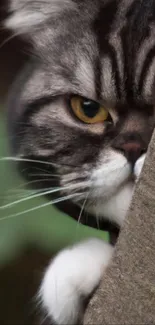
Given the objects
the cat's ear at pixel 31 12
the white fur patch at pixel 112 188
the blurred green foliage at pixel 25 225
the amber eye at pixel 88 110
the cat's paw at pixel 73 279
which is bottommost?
the cat's paw at pixel 73 279

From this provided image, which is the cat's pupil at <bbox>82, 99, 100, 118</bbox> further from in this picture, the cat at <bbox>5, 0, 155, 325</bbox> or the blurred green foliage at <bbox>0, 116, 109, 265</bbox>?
the blurred green foliage at <bbox>0, 116, 109, 265</bbox>

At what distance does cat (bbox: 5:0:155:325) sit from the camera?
1.74ft

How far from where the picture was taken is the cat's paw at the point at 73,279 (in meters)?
0.55

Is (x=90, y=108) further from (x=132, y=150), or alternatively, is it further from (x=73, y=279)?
(x=73, y=279)

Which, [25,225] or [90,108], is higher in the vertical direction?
[90,108]

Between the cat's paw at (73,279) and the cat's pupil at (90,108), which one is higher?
the cat's pupil at (90,108)

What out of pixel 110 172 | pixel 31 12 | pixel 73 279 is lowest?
pixel 73 279

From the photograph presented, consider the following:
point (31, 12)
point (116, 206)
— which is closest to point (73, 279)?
point (116, 206)

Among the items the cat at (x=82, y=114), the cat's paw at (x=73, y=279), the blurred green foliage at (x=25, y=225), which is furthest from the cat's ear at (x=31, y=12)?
the cat's paw at (x=73, y=279)

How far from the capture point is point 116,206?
565mm

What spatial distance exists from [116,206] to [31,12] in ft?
0.74

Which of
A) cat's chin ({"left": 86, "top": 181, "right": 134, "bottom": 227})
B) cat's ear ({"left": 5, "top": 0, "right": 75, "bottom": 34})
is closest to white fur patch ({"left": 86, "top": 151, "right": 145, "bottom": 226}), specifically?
cat's chin ({"left": 86, "top": 181, "right": 134, "bottom": 227})

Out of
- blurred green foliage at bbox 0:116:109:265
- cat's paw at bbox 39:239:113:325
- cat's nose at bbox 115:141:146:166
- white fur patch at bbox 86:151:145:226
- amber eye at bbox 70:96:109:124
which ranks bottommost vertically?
cat's paw at bbox 39:239:113:325

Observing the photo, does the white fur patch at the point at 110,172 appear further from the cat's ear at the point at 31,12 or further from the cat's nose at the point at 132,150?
the cat's ear at the point at 31,12
